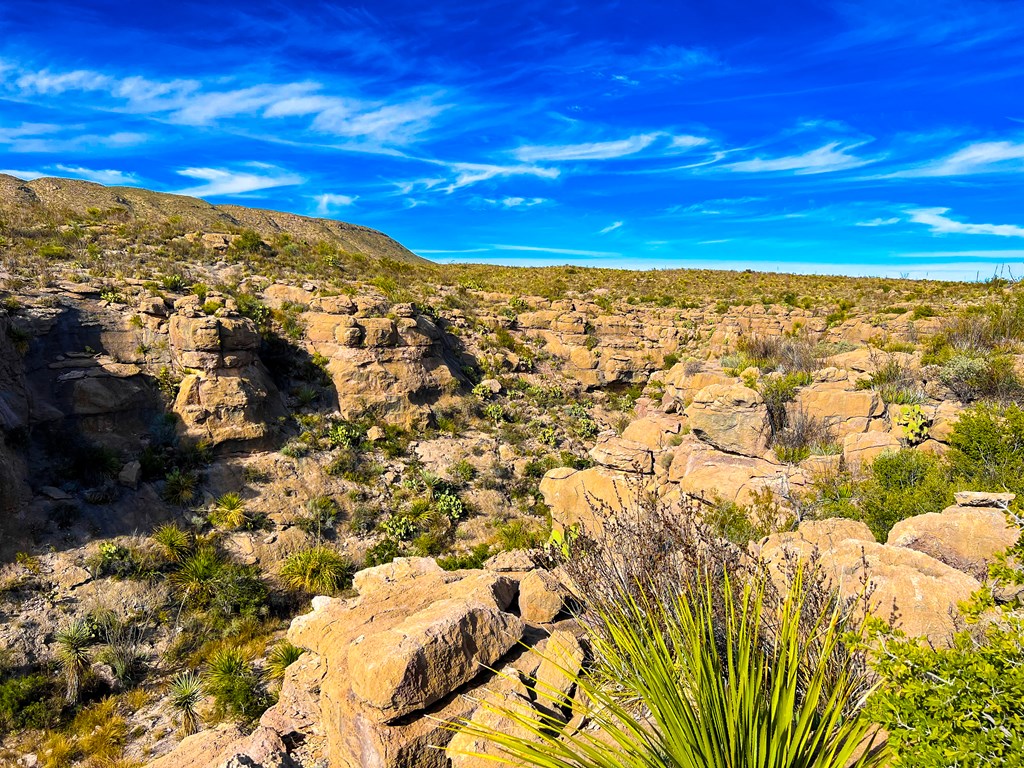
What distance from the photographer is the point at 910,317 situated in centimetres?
1788

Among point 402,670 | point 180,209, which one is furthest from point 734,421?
point 180,209

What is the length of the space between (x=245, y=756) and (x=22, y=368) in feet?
37.5

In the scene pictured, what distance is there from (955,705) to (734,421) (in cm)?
872

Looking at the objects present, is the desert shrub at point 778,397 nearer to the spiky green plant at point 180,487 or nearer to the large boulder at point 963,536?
the large boulder at point 963,536

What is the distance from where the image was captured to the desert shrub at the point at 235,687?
6.52 meters

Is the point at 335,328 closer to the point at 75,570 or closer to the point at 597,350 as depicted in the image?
the point at 75,570

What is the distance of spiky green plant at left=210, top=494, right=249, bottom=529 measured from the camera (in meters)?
10.4

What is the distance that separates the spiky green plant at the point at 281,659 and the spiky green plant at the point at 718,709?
15.8 feet

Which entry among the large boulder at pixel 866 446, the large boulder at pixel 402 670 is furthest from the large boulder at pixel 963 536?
the large boulder at pixel 402 670

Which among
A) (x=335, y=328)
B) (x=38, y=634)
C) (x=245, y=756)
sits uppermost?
(x=335, y=328)

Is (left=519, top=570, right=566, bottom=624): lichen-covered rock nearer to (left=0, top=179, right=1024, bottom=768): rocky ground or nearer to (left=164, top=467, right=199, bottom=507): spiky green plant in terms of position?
(left=0, top=179, right=1024, bottom=768): rocky ground

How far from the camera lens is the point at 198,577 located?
911 centimetres

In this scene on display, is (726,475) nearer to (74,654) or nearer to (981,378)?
(981,378)

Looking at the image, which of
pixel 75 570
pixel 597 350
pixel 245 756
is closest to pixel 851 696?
pixel 245 756
